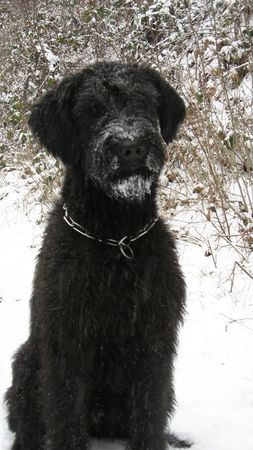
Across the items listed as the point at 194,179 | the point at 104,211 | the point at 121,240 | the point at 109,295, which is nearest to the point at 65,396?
the point at 109,295

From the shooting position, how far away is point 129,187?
257cm

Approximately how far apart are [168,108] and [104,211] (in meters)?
0.80

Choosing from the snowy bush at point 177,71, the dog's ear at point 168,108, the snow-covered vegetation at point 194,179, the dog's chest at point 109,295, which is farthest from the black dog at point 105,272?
the snowy bush at point 177,71

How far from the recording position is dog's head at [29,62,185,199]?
2.53 m

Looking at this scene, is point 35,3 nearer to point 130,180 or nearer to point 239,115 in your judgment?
point 239,115

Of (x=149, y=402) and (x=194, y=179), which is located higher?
(x=194, y=179)

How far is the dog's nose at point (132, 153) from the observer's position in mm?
2462

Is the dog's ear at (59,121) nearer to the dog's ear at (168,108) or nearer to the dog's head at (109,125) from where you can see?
the dog's head at (109,125)

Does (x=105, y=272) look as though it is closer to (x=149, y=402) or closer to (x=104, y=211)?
(x=104, y=211)

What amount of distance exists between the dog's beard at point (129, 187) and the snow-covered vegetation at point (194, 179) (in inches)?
65.2

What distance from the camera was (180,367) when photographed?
4.14 metres

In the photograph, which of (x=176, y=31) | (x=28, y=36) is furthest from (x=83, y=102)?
(x=28, y=36)

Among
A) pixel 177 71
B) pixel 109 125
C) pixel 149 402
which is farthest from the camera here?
pixel 177 71

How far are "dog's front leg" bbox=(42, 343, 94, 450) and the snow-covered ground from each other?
0.49m
